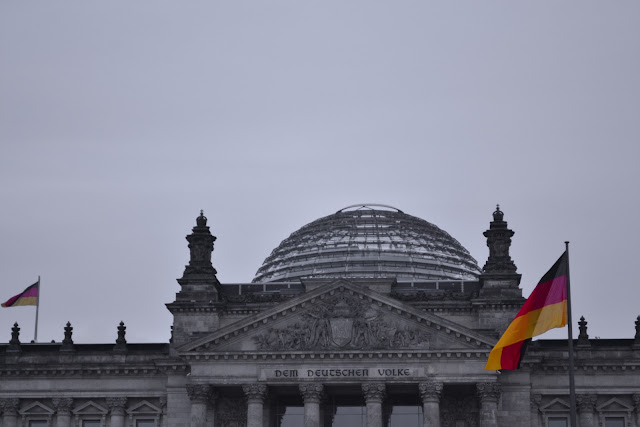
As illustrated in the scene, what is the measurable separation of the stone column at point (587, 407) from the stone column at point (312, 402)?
56.7ft

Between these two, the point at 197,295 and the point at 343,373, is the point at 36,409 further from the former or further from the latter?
the point at 343,373

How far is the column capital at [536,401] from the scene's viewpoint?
83.8 meters

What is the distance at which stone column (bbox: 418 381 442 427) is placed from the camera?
79688 millimetres

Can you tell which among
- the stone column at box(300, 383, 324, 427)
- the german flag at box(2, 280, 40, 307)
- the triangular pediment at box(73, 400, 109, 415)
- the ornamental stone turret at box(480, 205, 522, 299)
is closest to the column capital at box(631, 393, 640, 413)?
the ornamental stone turret at box(480, 205, 522, 299)

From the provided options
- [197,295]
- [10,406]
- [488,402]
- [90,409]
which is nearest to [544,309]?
[488,402]

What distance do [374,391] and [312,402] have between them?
4.00 meters

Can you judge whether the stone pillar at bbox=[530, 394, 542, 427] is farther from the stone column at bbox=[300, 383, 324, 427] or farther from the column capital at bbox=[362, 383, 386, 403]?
the stone column at bbox=[300, 383, 324, 427]

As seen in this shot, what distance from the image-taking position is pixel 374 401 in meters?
80.5

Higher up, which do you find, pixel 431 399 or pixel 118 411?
pixel 118 411

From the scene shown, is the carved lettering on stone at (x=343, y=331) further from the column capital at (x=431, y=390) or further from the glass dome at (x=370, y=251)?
the glass dome at (x=370, y=251)

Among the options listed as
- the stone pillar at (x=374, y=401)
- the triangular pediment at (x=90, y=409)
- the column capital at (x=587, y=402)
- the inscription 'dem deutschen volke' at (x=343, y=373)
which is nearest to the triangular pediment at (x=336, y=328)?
the inscription 'dem deutschen volke' at (x=343, y=373)

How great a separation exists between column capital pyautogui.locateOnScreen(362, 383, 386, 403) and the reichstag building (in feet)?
0.21

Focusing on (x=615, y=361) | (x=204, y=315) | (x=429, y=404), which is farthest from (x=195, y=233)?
(x=615, y=361)

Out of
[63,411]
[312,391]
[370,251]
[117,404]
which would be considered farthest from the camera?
[370,251]
